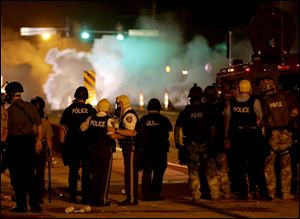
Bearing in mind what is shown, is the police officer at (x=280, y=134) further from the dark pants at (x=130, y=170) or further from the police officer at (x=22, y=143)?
the police officer at (x=22, y=143)

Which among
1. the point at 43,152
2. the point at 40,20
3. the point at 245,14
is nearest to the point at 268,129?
the point at 43,152

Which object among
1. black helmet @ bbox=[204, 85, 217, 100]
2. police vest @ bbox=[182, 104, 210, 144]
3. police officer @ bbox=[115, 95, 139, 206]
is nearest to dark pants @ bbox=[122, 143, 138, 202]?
police officer @ bbox=[115, 95, 139, 206]

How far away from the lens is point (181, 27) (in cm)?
6238

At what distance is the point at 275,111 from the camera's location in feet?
38.2

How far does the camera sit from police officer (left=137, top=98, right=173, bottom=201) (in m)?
12.2

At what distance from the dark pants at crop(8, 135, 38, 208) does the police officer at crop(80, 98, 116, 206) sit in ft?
3.63

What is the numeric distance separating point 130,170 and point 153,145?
656 millimetres

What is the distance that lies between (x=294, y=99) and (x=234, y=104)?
97cm

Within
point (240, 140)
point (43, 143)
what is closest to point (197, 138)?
point (240, 140)

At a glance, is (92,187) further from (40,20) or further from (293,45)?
(40,20)

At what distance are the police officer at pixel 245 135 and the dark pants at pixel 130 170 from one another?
56.4 inches

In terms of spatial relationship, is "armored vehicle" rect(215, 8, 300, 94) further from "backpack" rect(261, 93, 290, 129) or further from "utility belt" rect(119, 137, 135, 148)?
"utility belt" rect(119, 137, 135, 148)

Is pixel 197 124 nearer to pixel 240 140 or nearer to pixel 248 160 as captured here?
pixel 240 140

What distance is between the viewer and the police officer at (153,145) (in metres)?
12.2
